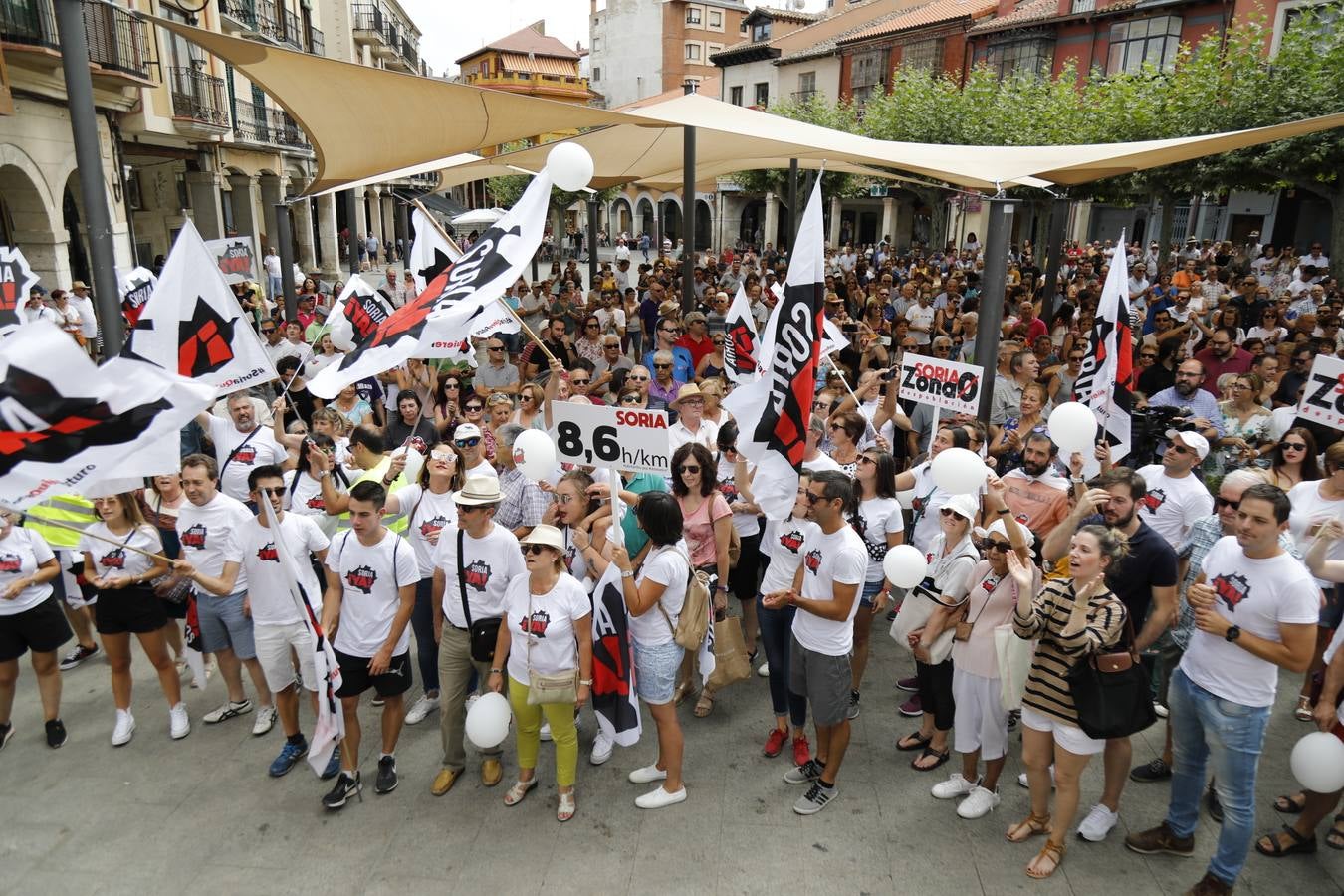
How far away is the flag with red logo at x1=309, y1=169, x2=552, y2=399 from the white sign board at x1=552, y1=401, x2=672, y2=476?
3.54 feet

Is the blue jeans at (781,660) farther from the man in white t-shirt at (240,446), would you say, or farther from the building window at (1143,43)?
the building window at (1143,43)

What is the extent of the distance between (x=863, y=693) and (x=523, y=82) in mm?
74227

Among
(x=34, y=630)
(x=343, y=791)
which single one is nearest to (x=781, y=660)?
(x=343, y=791)

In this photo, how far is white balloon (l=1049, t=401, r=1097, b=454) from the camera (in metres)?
4.87

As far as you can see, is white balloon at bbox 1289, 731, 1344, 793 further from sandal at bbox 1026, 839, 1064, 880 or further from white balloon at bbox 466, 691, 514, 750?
white balloon at bbox 466, 691, 514, 750

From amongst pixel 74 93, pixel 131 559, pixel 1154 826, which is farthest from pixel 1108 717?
pixel 74 93

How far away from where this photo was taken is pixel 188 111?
807 inches

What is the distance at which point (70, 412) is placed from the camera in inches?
131

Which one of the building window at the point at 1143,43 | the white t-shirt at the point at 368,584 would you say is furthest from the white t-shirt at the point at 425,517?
the building window at the point at 1143,43

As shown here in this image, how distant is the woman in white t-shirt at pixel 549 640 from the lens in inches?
168

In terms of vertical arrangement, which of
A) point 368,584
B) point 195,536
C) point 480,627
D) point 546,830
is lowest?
point 546,830

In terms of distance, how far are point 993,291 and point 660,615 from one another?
168 inches

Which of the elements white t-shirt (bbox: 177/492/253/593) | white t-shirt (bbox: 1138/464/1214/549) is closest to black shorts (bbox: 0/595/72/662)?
white t-shirt (bbox: 177/492/253/593)

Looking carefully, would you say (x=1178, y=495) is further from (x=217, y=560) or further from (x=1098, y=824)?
(x=217, y=560)
